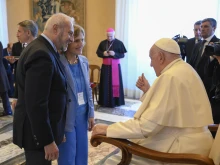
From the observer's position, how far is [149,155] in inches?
55.4

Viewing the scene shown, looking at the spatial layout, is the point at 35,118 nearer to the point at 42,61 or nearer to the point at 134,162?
the point at 42,61

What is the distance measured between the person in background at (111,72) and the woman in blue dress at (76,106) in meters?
3.01

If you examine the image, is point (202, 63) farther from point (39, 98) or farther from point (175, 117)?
point (39, 98)

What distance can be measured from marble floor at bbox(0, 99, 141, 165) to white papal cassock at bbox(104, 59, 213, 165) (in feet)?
4.58

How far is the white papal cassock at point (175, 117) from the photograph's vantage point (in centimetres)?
144

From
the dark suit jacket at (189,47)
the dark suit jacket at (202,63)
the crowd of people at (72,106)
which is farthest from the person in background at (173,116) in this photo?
the dark suit jacket at (189,47)

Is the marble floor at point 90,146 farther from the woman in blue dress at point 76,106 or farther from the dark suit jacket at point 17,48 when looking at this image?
the dark suit jacket at point 17,48

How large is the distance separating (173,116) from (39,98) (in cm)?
75

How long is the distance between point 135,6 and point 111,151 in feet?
11.3

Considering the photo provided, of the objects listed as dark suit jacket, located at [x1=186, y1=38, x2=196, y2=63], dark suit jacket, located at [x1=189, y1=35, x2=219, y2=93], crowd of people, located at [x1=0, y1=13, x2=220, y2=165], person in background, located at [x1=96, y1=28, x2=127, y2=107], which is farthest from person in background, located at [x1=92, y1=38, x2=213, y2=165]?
person in background, located at [x1=96, y1=28, x2=127, y2=107]

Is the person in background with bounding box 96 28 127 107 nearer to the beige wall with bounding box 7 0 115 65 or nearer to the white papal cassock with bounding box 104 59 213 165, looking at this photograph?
the beige wall with bounding box 7 0 115 65

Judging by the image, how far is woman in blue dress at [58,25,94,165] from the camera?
1.75 metres

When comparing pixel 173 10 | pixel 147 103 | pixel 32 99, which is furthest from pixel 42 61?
pixel 173 10

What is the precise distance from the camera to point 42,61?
128cm
